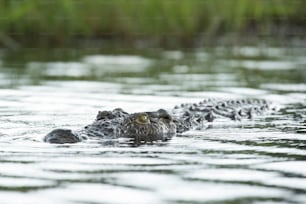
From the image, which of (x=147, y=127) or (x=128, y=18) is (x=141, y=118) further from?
(x=128, y=18)

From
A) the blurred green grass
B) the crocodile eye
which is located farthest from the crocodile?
the blurred green grass

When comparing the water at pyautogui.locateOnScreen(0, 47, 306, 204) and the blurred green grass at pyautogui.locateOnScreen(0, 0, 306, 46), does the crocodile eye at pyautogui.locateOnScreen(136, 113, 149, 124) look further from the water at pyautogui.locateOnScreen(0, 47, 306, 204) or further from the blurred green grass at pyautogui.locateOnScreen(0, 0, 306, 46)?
the blurred green grass at pyautogui.locateOnScreen(0, 0, 306, 46)

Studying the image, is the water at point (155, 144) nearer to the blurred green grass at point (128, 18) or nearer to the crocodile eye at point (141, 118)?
the crocodile eye at point (141, 118)

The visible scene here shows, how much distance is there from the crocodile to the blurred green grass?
6.43 meters

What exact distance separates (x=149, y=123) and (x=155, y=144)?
24.0 inches

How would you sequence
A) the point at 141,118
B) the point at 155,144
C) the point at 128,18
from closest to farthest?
the point at 155,144 → the point at 141,118 → the point at 128,18

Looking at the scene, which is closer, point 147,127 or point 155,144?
point 155,144

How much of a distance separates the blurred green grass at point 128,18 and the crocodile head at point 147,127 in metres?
7.45

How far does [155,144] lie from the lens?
27.6 feet

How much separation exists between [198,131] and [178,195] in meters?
3.51

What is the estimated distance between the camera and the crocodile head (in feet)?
28.8

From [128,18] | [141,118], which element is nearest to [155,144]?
[141,118]

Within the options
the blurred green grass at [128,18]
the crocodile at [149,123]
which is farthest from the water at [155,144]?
the blurred green grass at [128,18]

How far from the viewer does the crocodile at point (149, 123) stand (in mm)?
8405
